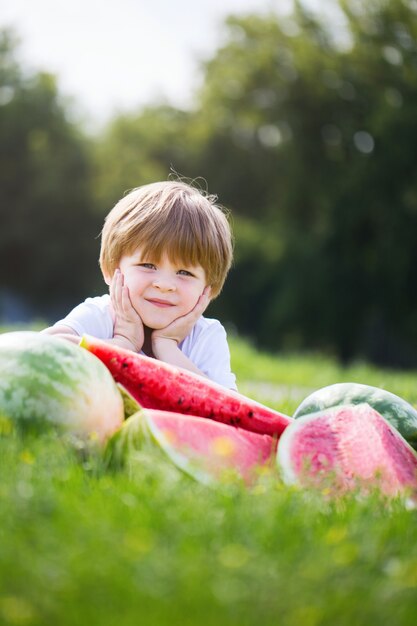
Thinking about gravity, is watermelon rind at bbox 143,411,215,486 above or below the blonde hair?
below

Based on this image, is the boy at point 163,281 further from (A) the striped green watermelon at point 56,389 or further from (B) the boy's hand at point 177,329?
(A) the striped green watermelon at point 56,389

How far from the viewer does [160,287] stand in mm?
4031

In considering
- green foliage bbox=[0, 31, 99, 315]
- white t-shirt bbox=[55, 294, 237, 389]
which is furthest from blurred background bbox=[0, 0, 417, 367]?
white t-shirt bbox=[55, 294, 237, 389]

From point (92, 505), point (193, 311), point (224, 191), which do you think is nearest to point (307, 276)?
point (224, 191)

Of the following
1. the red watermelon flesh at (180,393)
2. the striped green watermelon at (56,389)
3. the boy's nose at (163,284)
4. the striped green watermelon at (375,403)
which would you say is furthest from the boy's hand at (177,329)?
the striped green watermelon at (56,389)

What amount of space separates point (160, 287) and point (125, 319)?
0.30 m

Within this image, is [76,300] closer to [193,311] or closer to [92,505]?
[193,311]

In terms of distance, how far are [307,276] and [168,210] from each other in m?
18.3

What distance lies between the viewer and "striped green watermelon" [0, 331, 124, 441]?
2867mm

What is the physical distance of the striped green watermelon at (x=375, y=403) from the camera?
3580mm

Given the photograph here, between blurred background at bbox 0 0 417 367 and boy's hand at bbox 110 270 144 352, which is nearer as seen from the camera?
boy's hand at bbox 110 270 144 352

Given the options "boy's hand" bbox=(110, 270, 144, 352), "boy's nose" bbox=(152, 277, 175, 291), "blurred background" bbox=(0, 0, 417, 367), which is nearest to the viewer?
"boy's nose" bbox=(152, 277, 175, 291)

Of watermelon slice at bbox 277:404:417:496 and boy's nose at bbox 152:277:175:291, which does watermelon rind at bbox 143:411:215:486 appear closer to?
watermelon slice at bbox 277:404:417:496

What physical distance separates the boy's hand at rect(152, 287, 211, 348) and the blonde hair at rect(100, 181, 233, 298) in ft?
0.59
